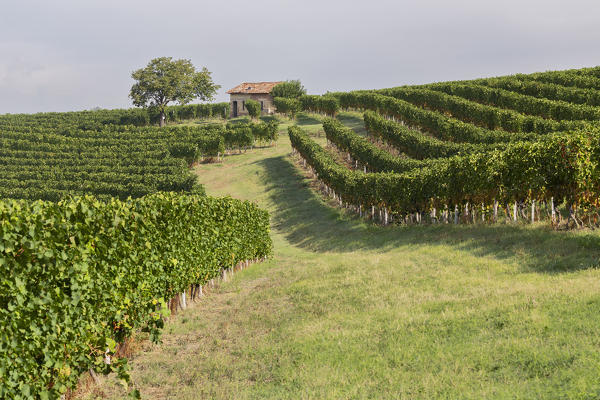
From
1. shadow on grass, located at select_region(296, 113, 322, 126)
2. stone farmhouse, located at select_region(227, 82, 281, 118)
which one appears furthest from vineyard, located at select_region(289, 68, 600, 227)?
stone farmhouse, located at select_region(227, 82, 281, 118)

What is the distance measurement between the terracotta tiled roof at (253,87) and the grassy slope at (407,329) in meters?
89.0

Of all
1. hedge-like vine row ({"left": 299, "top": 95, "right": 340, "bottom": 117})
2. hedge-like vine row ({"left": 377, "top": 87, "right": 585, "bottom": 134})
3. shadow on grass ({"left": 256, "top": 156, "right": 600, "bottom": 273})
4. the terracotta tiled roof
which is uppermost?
the terracotta tiled roof

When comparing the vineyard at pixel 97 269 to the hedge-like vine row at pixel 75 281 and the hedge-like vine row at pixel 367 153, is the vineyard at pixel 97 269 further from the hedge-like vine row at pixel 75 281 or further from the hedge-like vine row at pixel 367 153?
the hedge-like vine row at pixel 367 153

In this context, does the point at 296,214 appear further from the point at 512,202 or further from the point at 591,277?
the point at 591,277

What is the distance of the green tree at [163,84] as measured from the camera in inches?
3925

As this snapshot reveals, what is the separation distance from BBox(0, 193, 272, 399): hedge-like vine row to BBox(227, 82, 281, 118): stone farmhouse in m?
94.6

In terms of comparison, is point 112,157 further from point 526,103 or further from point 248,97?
point 526,103

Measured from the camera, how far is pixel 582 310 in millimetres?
11477

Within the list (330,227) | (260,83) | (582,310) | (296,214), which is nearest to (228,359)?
(582,310)

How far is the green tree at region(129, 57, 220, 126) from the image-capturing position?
99688 millimetres

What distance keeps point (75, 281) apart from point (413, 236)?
871 inches

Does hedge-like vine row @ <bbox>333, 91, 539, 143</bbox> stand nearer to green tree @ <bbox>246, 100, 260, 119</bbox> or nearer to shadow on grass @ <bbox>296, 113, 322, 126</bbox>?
shadow on grass @ <bbox>296, 113, 322, 126</bbox>

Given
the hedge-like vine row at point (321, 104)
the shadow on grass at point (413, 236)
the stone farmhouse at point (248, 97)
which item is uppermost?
the stone farmhouse at point (248, 97)

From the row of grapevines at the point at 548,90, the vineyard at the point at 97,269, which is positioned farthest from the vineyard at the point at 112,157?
the row of grapevines at the point at 548,90
